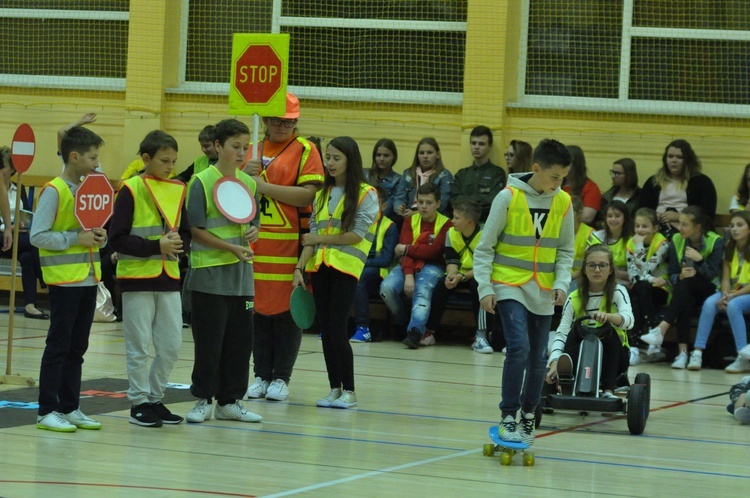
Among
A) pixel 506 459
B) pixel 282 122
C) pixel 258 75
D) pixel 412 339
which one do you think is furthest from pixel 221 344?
pixel 412 339

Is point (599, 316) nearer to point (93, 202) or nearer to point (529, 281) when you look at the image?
point (529, 281)

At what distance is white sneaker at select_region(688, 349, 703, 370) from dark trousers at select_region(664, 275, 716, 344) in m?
0.21

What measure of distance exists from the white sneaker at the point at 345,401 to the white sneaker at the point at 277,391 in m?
0.36

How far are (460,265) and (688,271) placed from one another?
2.21m

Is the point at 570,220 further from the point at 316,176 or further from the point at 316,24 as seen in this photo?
the point at 316,24

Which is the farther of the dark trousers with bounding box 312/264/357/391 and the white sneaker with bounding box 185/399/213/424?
the dark trousers with bounding box 312/264/357/391

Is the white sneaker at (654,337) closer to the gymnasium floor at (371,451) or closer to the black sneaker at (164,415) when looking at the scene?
the gymnasium floor at (371,451)

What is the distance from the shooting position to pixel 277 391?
7223 mm

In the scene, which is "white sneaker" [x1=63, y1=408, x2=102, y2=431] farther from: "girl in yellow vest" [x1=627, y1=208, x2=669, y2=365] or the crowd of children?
"girl in yellow vest" [x1=627, y1=208, x2=669, y2=365]

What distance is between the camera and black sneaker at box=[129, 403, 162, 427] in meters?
6.07

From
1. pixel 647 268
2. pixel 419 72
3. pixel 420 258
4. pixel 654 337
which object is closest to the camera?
pixel 654 337

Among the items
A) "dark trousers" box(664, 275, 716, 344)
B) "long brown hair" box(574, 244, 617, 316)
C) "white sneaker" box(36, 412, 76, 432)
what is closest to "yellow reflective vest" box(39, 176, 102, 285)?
"white sneaker" box(36, 412, 76, 432)

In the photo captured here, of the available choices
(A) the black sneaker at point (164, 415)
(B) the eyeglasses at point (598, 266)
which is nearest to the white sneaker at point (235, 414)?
(A) the black sneaker at point (164, 415)

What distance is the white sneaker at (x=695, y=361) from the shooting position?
33.5ft
